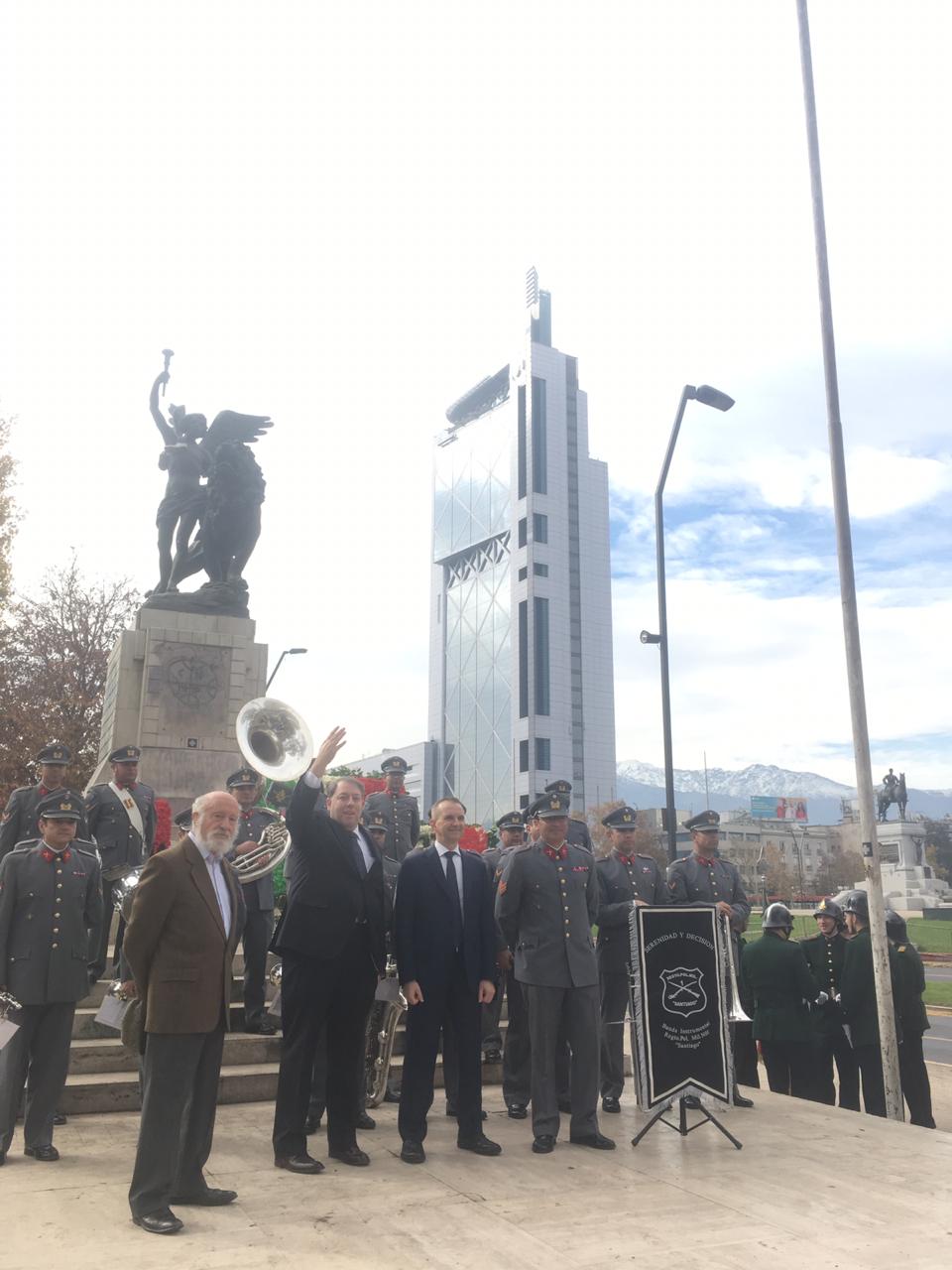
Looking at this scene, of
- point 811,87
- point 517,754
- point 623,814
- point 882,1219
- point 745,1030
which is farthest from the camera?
point 517,754

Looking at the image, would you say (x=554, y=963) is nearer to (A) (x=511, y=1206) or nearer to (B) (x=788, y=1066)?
(A) (x=511, y=1206)

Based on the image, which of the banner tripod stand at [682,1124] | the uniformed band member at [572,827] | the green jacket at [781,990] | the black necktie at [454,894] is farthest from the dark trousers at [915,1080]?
the black necktie at [454,894]

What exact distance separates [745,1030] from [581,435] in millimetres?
131790

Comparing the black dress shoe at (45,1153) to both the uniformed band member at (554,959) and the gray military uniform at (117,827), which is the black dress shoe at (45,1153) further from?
the gray military uniform at (117,827)

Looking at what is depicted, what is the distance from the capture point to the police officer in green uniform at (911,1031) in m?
8.92

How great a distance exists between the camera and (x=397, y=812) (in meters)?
10.4

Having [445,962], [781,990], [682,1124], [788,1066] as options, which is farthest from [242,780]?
[788,1066]

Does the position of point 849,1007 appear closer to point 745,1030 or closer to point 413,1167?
point 745,1030

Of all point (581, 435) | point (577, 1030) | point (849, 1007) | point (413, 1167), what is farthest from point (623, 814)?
point (581, 435)

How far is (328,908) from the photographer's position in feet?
19.6

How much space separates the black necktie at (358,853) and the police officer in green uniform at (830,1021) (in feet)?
16.6

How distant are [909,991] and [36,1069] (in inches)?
291

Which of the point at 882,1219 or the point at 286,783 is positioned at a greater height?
the point at 286,783

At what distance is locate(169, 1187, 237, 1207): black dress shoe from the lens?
4891 mm
